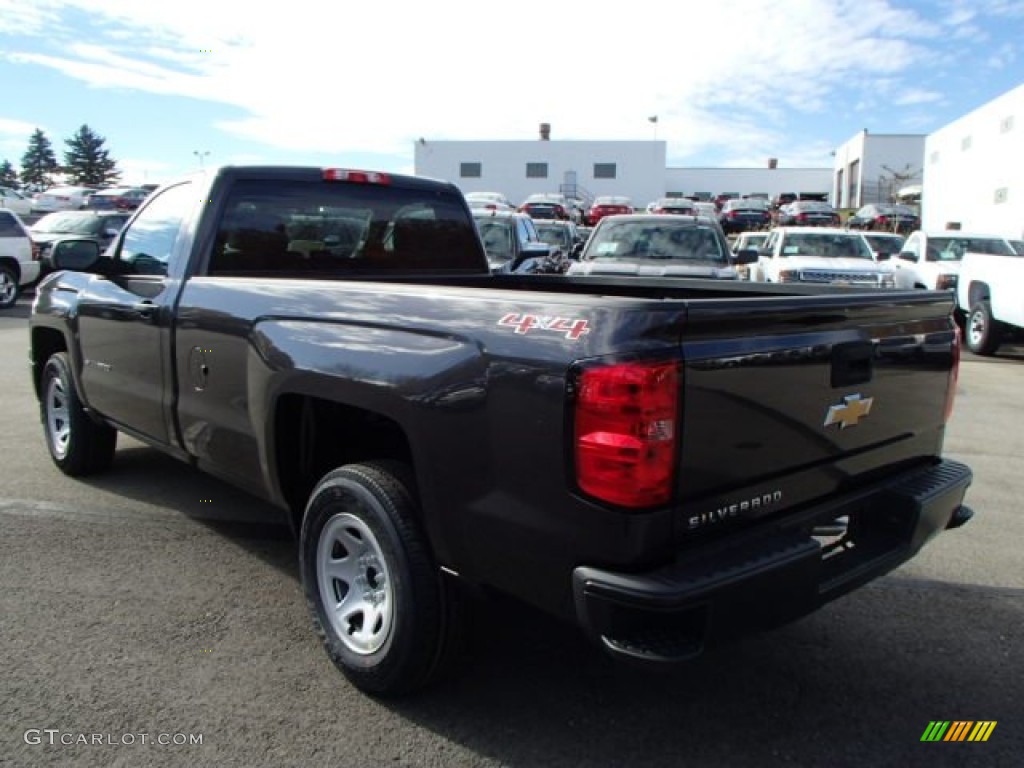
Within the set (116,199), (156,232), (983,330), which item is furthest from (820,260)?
(116,199)

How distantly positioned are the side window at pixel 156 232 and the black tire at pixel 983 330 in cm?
1115

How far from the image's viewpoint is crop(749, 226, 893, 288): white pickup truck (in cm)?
1238

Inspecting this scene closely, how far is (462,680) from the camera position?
3.21 metres

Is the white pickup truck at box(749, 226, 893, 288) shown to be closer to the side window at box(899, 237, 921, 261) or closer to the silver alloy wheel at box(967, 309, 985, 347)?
the side window at box(899, 237, 921, 261)

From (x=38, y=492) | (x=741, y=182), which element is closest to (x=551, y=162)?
(x=741, y=182)

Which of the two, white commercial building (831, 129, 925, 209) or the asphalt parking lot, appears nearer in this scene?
the asphalt parking lot

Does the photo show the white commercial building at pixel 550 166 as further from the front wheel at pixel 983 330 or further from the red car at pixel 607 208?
the front wheel at pixel 983 330

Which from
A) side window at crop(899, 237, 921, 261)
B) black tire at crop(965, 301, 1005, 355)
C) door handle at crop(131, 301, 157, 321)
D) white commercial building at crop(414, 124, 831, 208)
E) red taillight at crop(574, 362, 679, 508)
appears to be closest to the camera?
red taillight at crop(574, 362, 679, 508)

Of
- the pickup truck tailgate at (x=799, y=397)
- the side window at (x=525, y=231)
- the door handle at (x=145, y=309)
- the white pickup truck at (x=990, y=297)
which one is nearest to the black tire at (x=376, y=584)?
the pickup truck tailgate at (x=799, y=397)

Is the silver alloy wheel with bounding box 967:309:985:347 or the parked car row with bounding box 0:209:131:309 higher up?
the parked car row with bounding box 0:209:131:309

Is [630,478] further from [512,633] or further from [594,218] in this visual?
[594,218]

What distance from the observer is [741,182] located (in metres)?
72.7

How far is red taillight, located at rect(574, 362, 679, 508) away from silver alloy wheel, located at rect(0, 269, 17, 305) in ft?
55.9

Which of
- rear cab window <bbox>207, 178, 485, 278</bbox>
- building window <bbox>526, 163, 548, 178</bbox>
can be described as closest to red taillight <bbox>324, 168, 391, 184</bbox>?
rear cab window <bbox>207, 178, 485, 278</bbox>
